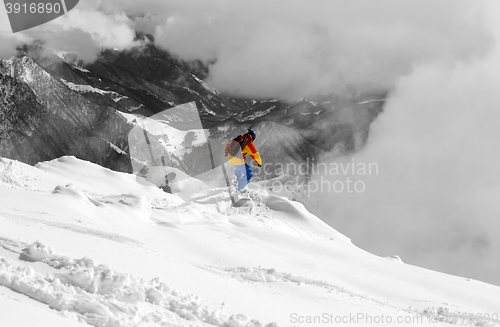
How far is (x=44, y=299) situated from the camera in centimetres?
842

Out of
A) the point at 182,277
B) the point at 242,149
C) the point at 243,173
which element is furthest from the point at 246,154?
the point at 182,277

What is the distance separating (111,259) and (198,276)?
7.63 feet

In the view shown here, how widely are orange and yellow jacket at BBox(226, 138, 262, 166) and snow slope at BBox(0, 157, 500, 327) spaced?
3.67 meters

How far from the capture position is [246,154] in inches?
770

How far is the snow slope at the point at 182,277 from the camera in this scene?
29.3 feet

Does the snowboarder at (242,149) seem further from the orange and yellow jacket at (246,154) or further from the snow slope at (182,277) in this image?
the snow slope at (182,277)

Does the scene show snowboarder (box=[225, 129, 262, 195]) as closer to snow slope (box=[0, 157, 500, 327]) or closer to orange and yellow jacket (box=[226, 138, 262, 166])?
orange and yellow jacket (box=[226, 138, 262, 166])

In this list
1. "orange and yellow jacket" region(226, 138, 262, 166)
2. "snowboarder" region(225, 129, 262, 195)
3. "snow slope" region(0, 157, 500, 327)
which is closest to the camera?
"snow slope" region(0, 157, 500, 327)

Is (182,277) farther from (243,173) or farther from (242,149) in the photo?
(243,173)

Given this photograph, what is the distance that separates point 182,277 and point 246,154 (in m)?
8.74

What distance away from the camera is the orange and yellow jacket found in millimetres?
18731

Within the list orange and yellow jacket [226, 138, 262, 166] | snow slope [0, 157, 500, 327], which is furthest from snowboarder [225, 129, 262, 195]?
snow slope [0, 157, 500, 327]

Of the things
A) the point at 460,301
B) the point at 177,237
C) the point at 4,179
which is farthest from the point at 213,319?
the point at 4,179

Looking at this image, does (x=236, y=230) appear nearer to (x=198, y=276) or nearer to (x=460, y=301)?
(x=460, y=301)
